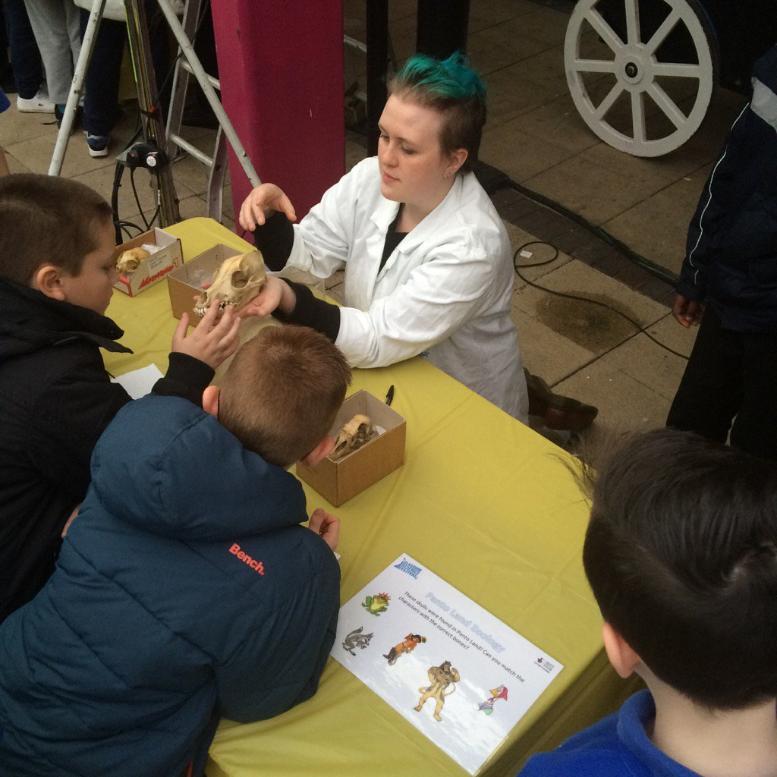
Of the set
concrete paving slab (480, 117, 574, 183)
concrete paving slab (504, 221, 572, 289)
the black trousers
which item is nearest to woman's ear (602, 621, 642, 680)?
the black trousers

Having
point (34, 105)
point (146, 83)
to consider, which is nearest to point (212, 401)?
point (146, 83)

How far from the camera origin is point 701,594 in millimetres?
878

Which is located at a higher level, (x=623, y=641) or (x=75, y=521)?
(x=623, y=641)

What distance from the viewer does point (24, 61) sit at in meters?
5.18

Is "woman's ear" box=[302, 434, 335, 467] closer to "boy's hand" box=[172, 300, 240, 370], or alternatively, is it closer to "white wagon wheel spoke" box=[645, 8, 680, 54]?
"boy's hand" box=[172, 300, 240, 370]

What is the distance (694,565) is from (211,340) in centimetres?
129

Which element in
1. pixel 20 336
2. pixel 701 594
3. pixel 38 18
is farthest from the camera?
pixel 38 18

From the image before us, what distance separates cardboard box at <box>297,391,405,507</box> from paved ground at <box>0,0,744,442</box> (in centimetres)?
144

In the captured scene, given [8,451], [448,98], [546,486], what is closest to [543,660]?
[546,486]

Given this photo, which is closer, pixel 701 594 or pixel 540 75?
pixel 701 594

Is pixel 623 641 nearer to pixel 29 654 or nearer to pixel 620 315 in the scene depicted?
pixel 29 654

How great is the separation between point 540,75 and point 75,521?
5521mm

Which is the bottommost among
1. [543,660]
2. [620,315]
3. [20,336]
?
[620,315]

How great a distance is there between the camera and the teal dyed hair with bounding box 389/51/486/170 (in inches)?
81.6
